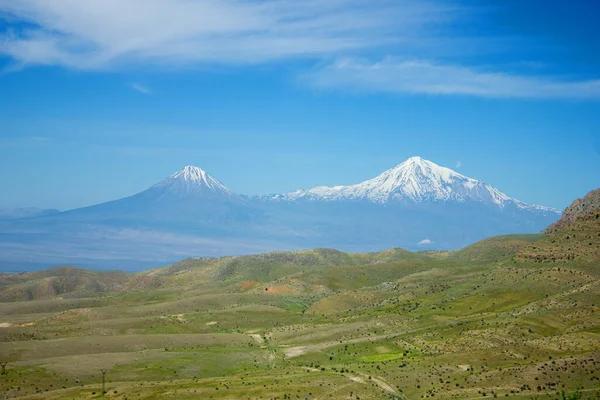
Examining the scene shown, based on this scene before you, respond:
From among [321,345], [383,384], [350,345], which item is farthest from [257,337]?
[383,384]

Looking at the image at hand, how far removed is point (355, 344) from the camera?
370 feet

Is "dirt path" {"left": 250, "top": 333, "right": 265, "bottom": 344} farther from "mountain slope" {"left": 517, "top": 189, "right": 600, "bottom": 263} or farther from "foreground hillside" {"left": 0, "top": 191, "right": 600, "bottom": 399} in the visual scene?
"mountain slope" {"left": 517, "top": 189, "right": 600, "bottom": 263}

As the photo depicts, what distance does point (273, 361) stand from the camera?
106 m

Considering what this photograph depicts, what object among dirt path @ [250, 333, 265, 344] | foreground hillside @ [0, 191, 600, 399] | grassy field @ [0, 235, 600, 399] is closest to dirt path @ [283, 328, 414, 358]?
grassy field @ [0, 235, 600, 399]

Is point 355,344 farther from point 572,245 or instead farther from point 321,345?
point 572,245

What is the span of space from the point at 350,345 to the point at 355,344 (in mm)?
860

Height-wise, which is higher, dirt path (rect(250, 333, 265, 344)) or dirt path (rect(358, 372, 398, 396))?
dirt path (rect(250, 333, 265, 344))

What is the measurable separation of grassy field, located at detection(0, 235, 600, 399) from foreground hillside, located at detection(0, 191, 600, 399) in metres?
0.27

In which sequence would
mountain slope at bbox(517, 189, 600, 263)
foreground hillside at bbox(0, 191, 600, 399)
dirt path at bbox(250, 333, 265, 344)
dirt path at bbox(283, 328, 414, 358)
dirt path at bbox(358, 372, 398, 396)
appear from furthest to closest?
mountain slope at bbox(517, 189, 600, 263) → dirt path at bbox(250, 333, 265, 344) → dirt path at bbox(283, 328, 414, 358) → foreground hillside at bbox(0, 191, 600, 399) → dirt path at bbox(358, 372, 398, 396)

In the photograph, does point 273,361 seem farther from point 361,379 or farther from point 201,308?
point 201,308

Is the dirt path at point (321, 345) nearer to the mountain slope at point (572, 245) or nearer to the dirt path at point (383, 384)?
the dirt path at point (383, 384)

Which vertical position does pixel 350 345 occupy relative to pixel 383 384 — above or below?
above

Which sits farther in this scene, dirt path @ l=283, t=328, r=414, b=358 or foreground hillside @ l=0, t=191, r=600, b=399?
dirt path @ l=283, t=328, r=414, b=358

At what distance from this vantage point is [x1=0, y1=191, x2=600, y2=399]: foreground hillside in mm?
81812
